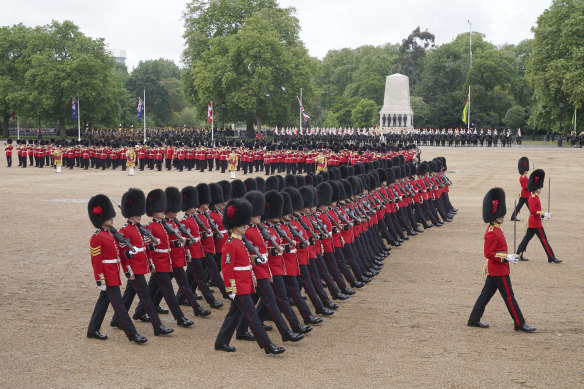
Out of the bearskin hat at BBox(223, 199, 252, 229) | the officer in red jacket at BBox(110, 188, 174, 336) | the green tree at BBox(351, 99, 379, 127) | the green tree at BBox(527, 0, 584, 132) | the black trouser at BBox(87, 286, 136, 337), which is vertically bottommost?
the black trouser at BBox(87, 286, 136, 337)

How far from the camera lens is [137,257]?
768 cm

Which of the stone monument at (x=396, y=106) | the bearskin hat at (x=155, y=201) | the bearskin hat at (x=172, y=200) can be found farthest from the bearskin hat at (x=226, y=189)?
the stone monument at (x=396, y=106)

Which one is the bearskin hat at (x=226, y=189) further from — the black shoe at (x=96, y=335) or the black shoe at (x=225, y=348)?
the black shoe at (x=225, y=348)

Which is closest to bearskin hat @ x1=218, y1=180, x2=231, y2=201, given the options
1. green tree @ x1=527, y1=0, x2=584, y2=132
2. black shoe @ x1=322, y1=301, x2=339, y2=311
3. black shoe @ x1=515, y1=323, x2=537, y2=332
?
black shoe @ x1=322, y1=301, x2=339, y2=311

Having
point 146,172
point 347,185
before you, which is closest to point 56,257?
point 347,185

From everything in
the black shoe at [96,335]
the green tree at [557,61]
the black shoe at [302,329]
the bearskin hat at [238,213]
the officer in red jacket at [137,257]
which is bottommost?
the black shoe at [96,335]

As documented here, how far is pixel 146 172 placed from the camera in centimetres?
3266

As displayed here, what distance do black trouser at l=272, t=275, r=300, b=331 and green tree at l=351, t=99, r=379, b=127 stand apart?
70.7 meters

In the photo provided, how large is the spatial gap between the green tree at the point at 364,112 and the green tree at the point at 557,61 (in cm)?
2361

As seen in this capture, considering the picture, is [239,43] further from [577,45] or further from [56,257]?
[56,257]

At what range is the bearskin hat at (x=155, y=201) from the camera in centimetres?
809

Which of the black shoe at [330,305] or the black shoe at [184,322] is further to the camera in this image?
the black shoe at [330,305]

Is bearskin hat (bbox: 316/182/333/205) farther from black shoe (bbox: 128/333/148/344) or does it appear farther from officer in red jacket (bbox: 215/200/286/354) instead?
black shoe (bbox: 128/333/148/344)

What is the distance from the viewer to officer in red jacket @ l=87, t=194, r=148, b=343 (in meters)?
7.35
